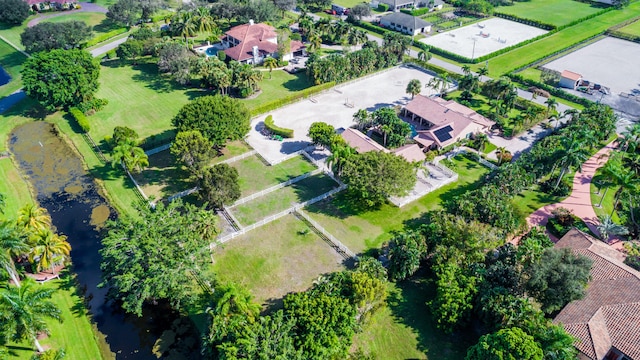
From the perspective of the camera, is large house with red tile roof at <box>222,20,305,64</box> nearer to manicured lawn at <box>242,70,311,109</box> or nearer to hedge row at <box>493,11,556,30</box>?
manicured lawn at <box>242,70,311,109</box>

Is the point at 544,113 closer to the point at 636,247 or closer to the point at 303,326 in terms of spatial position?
the point at 636,247

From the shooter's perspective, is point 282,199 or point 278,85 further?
point 278,85

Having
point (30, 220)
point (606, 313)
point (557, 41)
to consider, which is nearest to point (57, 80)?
point (30, 220)

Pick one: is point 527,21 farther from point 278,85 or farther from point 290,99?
point 290,99

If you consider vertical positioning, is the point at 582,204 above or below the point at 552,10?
below

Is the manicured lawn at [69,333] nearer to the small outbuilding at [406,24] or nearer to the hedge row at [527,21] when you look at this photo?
the small outbuilding at [406,24]

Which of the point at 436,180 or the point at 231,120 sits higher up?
the point at 231,120

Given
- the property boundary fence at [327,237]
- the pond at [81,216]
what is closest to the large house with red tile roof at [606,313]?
the property boundary fence at [327,237]

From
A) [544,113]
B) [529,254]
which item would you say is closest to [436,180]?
[529,254]
